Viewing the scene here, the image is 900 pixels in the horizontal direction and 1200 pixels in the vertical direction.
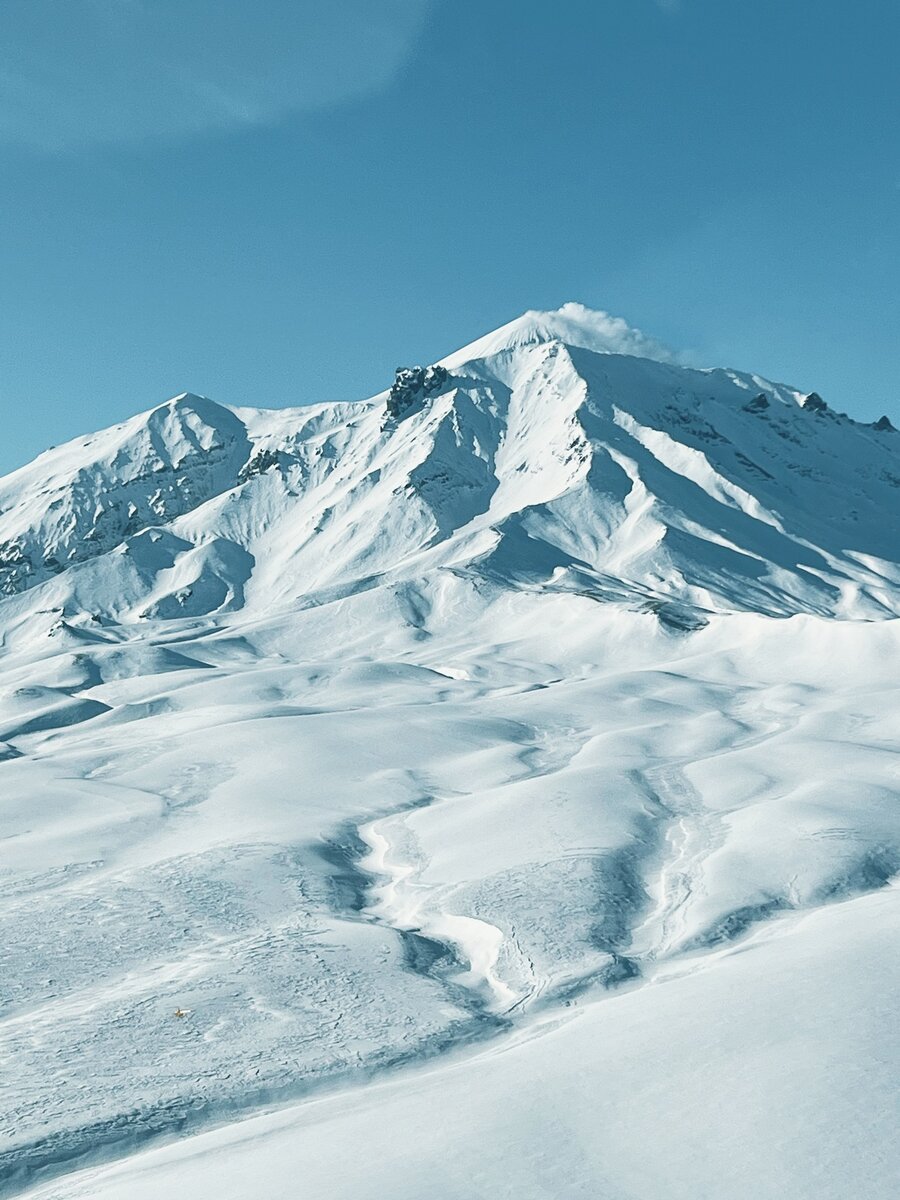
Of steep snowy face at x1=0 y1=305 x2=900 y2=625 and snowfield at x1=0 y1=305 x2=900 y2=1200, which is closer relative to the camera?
snowfield at x1=0 y1=305 x2=900 y2=1200

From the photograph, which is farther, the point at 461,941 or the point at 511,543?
the point at 511,543

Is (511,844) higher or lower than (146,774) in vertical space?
lower

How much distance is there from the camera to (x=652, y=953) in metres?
24.4

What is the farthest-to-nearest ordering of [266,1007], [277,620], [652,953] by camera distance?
1. [277,620]
2. [652,953]
3. [266,1007]

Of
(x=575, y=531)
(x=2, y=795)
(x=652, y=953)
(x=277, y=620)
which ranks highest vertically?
(x=575, y=531)

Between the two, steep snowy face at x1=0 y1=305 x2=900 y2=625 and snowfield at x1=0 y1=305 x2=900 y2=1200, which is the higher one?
steep snowy face at x1=0 y1=305 x2=900 y2=625

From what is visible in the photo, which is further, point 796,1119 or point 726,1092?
point 726,1092

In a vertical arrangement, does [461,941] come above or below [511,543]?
below

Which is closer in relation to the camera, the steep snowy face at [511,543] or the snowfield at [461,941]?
the snowfield at [461,941]

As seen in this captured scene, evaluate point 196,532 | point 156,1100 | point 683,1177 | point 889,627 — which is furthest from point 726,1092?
point 196,532

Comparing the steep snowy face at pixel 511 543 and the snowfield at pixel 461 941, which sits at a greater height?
the steep snowy face at pixel 511 543

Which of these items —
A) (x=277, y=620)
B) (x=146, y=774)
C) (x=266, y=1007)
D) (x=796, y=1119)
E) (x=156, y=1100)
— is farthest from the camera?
(x=277, y=620)

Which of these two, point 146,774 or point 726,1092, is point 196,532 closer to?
point 146,774

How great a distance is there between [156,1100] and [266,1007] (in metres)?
3.88
